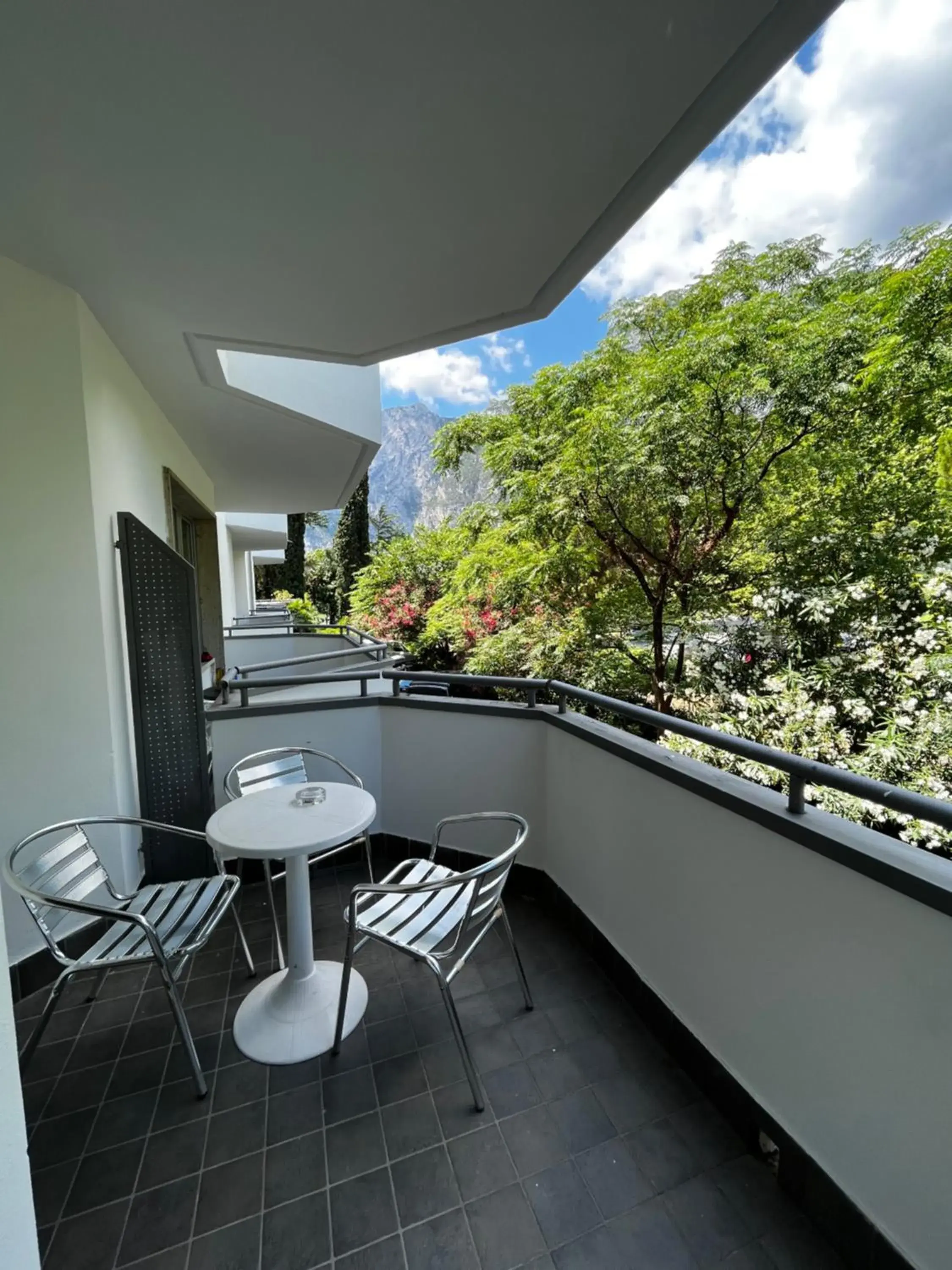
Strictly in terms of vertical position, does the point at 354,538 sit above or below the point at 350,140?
above

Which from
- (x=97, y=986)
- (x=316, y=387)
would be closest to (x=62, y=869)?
(x=97, y=986)

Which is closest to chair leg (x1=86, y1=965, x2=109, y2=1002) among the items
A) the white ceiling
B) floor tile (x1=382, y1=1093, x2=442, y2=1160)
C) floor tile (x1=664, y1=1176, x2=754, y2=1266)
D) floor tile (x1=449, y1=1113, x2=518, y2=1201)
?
floor tile (x1=382, y1=1093, x2=442, y2=1160)

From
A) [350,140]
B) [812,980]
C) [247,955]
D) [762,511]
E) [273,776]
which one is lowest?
[247,955]

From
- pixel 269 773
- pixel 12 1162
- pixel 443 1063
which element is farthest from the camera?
pixel 269 773

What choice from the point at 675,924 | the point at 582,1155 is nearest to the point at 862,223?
the point at 675,924

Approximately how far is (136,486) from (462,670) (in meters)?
5.37

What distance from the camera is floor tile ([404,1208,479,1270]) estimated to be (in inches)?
48.0

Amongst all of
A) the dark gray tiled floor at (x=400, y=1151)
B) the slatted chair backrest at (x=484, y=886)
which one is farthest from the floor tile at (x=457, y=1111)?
the slatted chair backrest at (x=484, y=886)

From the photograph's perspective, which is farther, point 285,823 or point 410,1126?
point 285,823

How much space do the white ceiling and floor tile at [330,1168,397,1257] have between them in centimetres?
273

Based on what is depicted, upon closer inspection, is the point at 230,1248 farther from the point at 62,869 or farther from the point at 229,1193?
the point at 62,869

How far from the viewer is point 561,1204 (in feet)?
4.39

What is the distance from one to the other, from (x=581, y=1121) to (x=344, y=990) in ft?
2.71

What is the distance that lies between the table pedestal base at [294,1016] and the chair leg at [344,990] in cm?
4
